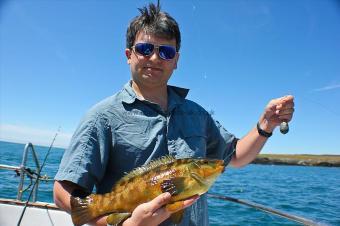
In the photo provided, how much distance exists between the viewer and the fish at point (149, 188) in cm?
208

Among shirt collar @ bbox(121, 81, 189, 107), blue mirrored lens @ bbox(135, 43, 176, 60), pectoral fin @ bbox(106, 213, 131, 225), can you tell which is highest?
blue mirrored lens @ bbox(135, 43, 176, 60)

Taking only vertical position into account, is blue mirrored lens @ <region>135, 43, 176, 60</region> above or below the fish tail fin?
above

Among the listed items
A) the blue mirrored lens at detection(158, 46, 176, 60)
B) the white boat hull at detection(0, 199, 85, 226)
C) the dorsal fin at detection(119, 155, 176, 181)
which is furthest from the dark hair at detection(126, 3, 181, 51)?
the white boat hull at detection(0, 199, 85, 226)

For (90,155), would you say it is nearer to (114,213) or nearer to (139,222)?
(114,213)

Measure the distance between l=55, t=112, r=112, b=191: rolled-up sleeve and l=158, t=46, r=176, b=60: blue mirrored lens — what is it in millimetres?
687

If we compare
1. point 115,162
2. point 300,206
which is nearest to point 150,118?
point 115,162

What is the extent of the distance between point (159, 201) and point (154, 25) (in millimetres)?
1395

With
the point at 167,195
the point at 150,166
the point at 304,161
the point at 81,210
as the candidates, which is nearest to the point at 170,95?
the point at 150,166

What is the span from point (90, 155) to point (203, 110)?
3.75 ft

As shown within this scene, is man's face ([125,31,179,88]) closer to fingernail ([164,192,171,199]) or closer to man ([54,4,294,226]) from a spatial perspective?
man ([54,4,294,226])

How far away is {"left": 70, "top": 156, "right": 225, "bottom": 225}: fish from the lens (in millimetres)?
2080

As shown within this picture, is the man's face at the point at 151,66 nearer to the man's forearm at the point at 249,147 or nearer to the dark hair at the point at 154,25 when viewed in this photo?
the dark hair at the point at 154,25

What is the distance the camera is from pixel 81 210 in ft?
6.90

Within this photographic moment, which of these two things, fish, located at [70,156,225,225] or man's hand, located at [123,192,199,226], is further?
fish, located at [70,156,225,225]
